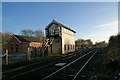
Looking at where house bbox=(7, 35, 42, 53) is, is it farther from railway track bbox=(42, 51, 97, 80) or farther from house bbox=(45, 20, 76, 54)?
railway track bbox=(42, 51, 97, 80)

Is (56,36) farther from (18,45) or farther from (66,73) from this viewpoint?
(66,73)

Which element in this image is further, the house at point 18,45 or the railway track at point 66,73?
the house at point 18,45

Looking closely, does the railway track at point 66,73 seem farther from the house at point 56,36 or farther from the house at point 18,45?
the house at point 18,45

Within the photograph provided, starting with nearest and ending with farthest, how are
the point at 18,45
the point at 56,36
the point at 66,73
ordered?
the point at 66,73 < the point at 56,36 < the point at 18,45

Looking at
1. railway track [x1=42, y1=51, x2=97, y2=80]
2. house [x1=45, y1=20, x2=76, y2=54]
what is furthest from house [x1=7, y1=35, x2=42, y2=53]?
railway track [x1=42, y1=51, x2=97, y2=80]

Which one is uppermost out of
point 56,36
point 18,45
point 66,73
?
point 56,36

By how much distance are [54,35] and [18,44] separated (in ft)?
33.8

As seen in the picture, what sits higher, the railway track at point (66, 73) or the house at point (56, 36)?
the house at point (56, 36)

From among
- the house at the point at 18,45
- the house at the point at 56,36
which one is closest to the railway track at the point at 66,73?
the house at the point at 56,36

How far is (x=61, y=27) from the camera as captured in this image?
2552cm

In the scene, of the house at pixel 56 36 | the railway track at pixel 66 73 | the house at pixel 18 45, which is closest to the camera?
the railway track at pixel 66 73

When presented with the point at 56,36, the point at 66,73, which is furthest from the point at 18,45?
the point at 66,73

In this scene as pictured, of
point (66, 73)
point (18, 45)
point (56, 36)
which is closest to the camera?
point (66, 73)

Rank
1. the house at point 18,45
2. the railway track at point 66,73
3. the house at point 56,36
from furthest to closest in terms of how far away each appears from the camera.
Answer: the house at point 18,45, the house at point 56,36, the railway track at point 66,73
